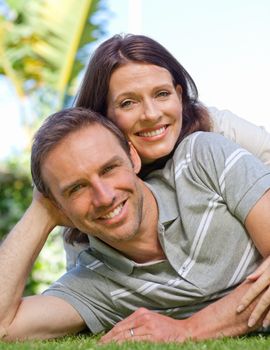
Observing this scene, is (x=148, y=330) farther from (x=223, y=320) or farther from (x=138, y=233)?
(x=138, y=233)

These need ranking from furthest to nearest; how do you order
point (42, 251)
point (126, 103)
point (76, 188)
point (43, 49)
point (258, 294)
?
1. point (43, 49)
2. point (42, 251)
3. point (126, 103)
4. point (76, 188)
5. point (258, 294)

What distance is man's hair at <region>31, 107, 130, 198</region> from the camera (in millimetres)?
4016

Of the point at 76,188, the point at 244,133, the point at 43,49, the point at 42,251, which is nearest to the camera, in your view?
the point at 76,188

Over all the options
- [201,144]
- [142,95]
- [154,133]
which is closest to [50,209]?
[154,133]

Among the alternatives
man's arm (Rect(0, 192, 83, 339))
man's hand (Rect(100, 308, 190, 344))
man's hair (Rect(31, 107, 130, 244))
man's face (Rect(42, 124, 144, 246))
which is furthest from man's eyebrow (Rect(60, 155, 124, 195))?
man's hand (Rect(100, 308, 190, 344))

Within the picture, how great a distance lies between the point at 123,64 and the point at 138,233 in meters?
1.00

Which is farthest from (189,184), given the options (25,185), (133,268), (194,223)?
(25,185)

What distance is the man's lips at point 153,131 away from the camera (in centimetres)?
430

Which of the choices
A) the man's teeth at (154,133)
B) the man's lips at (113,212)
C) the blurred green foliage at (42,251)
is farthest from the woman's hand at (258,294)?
the blurred green foliage at (42,251)

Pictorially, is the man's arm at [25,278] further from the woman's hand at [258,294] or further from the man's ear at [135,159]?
the woman's hand at [258,294]

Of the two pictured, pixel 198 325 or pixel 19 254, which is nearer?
pixel 198 325

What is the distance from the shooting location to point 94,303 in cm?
435

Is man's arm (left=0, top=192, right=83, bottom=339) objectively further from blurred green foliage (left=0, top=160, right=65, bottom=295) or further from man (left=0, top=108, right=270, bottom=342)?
blurred green foliage (left=0, top=160, right=65, bottom=295)

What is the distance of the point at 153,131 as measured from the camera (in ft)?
14.1
